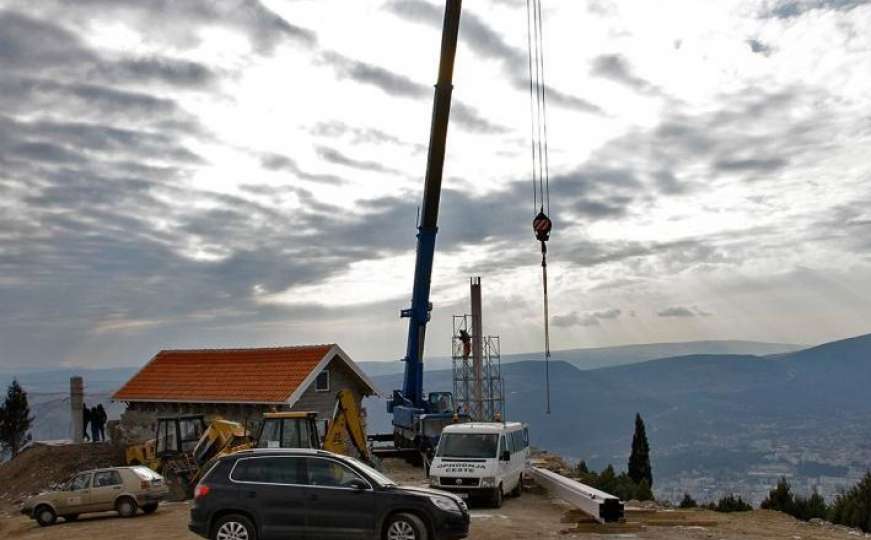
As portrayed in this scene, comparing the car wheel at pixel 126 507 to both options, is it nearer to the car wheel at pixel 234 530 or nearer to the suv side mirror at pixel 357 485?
the car wheel at pixel 234 530

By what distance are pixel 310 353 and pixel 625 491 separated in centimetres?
1605

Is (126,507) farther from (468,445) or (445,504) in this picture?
(445,504)

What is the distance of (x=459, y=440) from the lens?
2559 cm

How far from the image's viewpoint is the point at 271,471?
16.8m

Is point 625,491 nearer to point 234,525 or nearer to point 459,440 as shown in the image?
point 459,440

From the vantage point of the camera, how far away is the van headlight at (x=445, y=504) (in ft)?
53.8

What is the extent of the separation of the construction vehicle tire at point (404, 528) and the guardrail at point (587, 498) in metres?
6.17

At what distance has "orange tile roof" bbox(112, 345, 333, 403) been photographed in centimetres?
3794

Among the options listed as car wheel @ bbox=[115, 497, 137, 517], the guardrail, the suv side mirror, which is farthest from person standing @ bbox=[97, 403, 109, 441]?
the suv side mirror

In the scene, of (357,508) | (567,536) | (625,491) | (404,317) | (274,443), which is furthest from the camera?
(404,317)

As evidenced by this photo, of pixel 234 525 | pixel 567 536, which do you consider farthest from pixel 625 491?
pixel 234 525

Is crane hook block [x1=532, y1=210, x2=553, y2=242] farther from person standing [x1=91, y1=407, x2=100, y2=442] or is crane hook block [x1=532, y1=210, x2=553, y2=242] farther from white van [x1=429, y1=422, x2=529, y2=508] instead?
person standing [x1=91, y1=407, x2=100, y2=442]

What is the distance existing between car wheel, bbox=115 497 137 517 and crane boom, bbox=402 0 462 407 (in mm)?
16768

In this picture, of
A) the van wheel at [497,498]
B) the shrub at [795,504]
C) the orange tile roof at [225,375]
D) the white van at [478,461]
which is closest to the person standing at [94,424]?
the orange tile roof at [225,375]
